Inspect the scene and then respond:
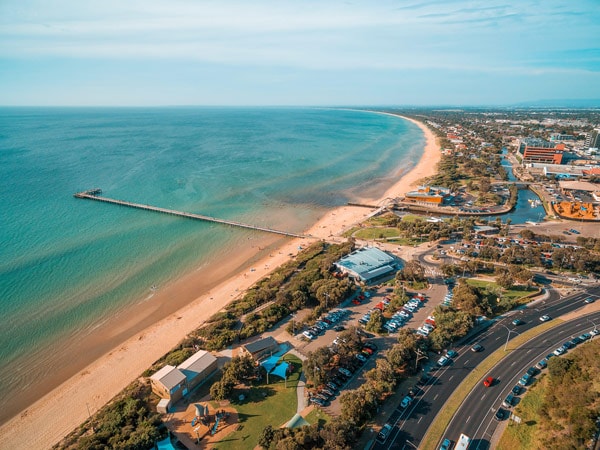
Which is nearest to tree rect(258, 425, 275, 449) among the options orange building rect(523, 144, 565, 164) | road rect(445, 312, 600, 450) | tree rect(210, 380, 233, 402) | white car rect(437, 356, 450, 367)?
tree rect(210, 380, 233, 402)

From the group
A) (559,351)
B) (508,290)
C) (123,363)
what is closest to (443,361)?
(559,351)

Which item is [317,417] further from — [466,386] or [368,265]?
[368,265]

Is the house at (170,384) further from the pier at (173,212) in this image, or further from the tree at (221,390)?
the pier at (173,212)

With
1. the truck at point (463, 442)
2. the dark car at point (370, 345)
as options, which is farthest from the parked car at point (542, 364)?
the dark car at point (370, 345)

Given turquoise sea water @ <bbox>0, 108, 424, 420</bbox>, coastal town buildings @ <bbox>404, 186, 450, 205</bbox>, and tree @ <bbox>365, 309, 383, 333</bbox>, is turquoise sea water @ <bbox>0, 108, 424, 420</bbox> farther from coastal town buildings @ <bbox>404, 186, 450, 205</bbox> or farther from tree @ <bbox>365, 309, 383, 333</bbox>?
tree @ <bbox>365, 309, 383, 333</bbox>

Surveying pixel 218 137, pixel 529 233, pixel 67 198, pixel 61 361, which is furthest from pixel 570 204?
pixel 218 137

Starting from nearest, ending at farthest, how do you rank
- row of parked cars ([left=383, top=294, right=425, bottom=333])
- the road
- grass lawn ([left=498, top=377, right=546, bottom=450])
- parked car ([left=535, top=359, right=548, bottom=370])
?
grass lawn ([left=498, top=377, right=546, bottom=450]), the road, parked car ([left=535, top=359, right=548, bottom=370]), row of parked cars ([left=383, top=294, right=425, bottom=333])
